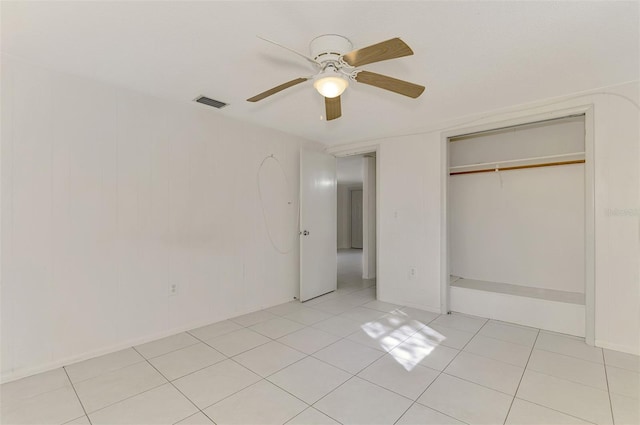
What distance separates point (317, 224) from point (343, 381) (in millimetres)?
2518

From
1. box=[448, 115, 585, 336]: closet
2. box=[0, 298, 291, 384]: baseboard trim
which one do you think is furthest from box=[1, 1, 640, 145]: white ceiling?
box=[0, 298, 291, 384]: baseboard trim

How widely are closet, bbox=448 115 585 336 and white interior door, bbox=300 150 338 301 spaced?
5.85 feet

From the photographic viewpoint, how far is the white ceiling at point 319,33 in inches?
64.2

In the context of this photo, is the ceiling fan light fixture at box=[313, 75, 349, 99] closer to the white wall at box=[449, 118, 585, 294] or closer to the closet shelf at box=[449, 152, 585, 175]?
the closet shelf at box=[449, 152, 585, 175]

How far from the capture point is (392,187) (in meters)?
4.07

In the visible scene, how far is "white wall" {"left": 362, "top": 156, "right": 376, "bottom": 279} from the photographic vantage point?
5676 millimetres

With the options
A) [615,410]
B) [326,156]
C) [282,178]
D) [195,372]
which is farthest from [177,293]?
[615,410]

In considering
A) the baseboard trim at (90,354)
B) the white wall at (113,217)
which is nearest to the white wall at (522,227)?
the white wall at (113,217)

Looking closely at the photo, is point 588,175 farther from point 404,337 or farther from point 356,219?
point 356,219

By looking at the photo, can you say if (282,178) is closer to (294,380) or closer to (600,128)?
(294,380)

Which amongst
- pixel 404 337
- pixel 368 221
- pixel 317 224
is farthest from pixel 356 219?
pixel 404 337

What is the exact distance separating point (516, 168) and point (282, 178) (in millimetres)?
3088

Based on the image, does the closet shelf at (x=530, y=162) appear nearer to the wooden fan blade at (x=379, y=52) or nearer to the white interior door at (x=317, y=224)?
the white interior door at (x=317, y=224)

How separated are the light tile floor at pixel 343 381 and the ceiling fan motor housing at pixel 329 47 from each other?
2.22 m
